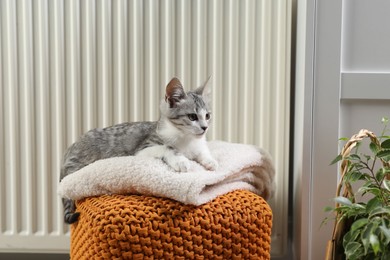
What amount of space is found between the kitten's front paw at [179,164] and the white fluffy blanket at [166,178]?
0.02 m

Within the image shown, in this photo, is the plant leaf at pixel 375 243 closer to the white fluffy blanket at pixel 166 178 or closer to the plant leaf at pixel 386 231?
the plant leaf at pixel 386 231

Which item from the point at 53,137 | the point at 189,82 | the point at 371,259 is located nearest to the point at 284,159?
the point at 189,82

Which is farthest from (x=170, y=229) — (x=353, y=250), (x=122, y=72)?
(x=122, y=72)

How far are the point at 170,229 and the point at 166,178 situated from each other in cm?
11

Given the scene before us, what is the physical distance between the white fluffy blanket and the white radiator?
0.29 metres

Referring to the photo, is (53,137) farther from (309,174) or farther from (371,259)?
(371,259)

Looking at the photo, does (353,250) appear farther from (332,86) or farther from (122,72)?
(122,72)

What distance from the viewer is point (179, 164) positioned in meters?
1.00

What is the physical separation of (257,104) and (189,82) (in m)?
0.23

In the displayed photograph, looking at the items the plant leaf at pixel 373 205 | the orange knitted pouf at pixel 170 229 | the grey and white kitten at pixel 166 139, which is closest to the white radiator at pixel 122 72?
the grey and white kitten at pixel 166 139

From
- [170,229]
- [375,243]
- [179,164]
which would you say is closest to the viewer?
[375,243]

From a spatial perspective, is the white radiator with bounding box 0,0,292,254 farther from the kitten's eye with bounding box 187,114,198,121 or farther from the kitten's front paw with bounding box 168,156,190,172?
the kitten's front paw with bounding box 168,156,190,172

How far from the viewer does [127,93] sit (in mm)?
1418

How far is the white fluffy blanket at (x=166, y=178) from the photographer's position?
0.90 m
